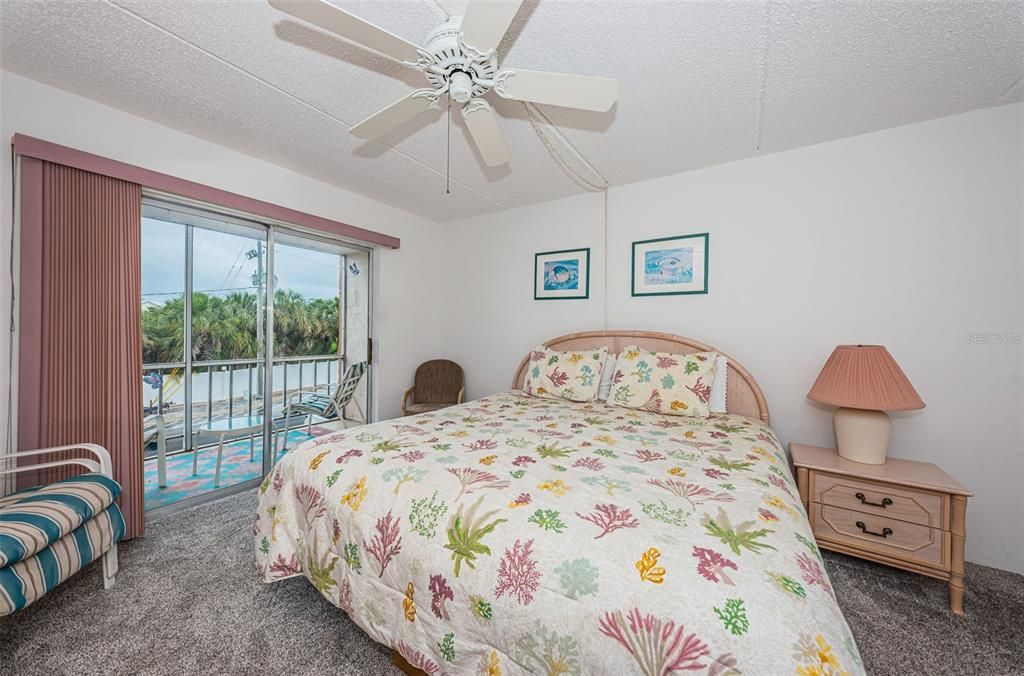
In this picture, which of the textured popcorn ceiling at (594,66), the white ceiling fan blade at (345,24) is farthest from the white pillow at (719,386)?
the white ceiling fan blade at (345,24)

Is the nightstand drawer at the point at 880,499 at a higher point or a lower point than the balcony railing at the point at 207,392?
lower

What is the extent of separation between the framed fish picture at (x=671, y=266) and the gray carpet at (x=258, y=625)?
1.87 m

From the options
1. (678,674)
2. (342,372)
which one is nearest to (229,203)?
(342,372)

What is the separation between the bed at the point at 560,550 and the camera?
2.71 ft

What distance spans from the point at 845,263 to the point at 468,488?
2.65m

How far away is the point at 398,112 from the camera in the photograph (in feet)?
5.62

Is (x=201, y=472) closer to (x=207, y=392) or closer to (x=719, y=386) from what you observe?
(x=207, y=392)

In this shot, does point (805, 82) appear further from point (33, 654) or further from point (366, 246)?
point (33, 654)

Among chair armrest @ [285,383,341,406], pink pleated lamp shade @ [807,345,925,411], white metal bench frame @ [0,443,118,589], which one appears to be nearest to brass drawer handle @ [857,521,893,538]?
pink pleated lamp shade @ [807,345,925,411]

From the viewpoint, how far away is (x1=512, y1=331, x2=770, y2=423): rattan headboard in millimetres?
2596

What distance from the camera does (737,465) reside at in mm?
1547

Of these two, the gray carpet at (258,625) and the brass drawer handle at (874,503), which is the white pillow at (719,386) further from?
the gray carpet at (258,625)

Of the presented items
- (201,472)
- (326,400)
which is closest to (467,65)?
(326,400)

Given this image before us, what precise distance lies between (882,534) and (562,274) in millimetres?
2605
